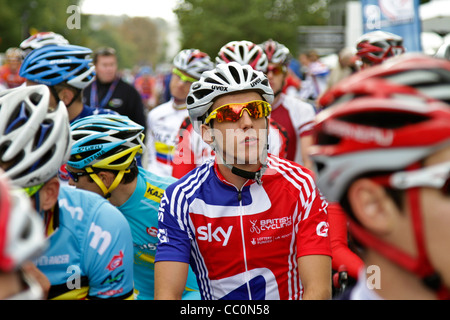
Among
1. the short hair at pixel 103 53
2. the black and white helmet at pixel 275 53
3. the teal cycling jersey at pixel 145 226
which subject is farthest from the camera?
the short hair at pixel 103 53

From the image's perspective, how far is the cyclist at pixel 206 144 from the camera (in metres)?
6.22

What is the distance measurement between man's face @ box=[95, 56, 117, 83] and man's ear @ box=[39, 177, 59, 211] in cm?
739

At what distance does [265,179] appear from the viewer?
387cm

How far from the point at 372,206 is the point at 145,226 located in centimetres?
297

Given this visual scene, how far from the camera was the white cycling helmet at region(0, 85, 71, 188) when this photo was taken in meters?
2.74

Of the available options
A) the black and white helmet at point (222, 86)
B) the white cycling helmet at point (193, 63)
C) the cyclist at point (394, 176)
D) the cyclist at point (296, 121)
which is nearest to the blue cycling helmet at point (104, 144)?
the black and white helmet at point (222, 86)

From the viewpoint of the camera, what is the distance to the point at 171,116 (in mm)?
8258

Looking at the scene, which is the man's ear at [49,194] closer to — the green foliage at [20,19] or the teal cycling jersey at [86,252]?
the teal cycling jersey at [86,252]

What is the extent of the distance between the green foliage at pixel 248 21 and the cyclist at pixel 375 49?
2269 inches

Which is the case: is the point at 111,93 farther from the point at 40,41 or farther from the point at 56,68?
the point at 56,68
